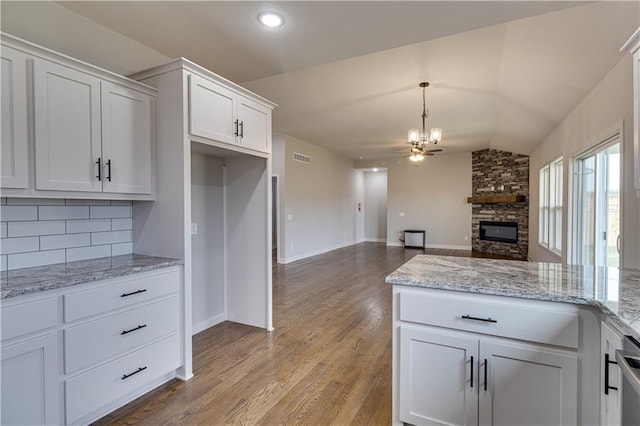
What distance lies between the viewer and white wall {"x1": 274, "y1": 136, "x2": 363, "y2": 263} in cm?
737

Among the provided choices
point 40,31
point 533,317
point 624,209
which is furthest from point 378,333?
point 40,31

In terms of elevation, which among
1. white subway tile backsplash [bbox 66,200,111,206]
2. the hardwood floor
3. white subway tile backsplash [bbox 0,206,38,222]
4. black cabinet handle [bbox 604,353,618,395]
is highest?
white subway tile backsplash [bbox 66,200,111,206]

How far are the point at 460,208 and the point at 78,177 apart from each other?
31.2ft

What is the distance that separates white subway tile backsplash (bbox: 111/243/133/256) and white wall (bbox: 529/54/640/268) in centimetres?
399

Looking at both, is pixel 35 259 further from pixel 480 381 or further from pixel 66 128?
pixel 480 381

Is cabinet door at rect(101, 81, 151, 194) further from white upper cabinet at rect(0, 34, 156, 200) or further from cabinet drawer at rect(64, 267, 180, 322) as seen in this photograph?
cabinet drawer at rect(64, 267, 180, 322)

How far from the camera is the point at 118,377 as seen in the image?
206 centimetres

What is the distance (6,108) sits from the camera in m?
1.76

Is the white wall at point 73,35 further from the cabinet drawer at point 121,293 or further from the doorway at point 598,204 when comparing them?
the doorway at point 598,204

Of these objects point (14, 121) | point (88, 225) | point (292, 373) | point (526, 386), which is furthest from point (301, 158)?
point (526, 386)

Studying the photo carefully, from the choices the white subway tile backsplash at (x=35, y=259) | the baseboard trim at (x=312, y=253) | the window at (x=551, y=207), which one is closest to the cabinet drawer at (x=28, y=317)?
the white subway tile backsplash at (x=35, y=259)

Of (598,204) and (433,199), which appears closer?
(598,204)

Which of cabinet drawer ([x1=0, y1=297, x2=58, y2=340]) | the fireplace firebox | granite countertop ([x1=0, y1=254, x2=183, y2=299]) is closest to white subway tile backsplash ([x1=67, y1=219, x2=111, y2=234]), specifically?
granite countertop ([x1=0, y1=254, x2=183, y2=299])

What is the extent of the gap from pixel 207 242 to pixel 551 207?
618cm
